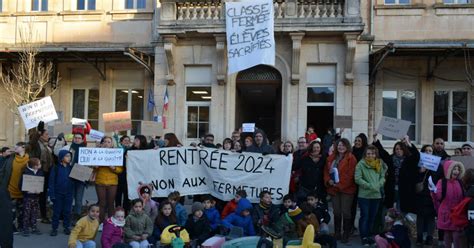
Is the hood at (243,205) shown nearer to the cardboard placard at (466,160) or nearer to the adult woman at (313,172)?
the adult woman at (313,172)

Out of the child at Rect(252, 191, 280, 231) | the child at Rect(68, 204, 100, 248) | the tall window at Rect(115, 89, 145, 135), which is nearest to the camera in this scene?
the child at Rect(68, 204, 100, 248)

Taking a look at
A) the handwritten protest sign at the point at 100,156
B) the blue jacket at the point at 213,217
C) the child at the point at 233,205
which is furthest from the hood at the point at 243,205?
the handwritten protest sign at the point at 100,156

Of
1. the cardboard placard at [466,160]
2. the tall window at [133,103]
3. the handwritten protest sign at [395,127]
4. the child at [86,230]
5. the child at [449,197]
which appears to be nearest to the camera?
the child at [449,197]

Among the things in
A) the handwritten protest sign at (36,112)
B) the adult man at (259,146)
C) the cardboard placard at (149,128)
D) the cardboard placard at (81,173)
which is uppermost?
the handwritten protest sign at (36,112)

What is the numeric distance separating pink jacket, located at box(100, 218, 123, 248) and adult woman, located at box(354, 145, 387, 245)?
4.02 m

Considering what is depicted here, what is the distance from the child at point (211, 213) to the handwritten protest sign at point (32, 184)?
3037 millimetres

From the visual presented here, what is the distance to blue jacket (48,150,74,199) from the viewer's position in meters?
9.59

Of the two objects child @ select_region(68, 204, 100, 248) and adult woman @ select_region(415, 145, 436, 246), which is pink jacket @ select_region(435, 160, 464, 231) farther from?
child @ select_region(68, 204, 100, 248)

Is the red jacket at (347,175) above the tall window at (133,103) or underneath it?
underneath

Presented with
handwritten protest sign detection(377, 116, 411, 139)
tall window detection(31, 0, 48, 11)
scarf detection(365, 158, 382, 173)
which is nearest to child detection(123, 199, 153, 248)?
scarf detection(365, 158, 382, 173)

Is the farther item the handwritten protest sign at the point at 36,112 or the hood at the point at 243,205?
Answer: the handwritten protest sign at the point at 36,112

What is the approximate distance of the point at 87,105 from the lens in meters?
18.9

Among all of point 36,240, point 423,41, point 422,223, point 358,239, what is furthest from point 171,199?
point 423,41

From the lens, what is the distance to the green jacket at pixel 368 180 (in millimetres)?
8742
